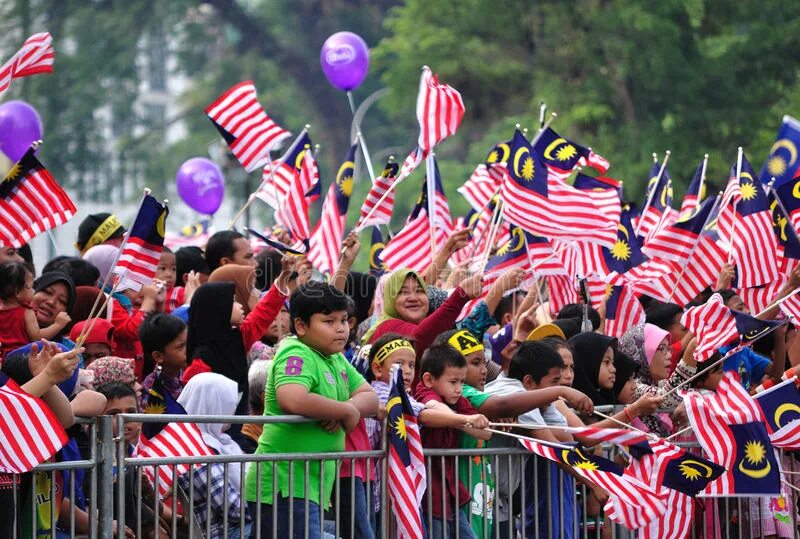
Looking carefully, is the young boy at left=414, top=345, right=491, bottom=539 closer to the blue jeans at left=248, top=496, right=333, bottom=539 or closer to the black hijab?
the blue jeans at left=248, top=496, right=333, bottom=539

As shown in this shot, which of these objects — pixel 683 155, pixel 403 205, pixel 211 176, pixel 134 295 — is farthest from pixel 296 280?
pixel 403 205

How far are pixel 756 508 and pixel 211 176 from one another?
27.8ft

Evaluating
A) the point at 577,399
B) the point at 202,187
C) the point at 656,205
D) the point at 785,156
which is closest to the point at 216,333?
the point at 577,399

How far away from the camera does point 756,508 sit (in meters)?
9.75

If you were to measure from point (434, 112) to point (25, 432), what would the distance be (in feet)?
20.7

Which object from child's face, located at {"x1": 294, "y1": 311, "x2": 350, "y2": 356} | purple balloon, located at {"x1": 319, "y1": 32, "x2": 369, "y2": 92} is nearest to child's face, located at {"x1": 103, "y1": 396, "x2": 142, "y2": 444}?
child's face, located at {"x1": 294, "y1": 311, "x2": 350, "y2": 356}

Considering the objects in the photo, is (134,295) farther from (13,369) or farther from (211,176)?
(211,176)

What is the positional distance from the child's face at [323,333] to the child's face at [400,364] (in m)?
0.58

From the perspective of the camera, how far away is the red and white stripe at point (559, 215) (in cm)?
1091

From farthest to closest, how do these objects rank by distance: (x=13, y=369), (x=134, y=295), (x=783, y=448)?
(x=134, y=295) < (x=783, y=448) < (x=13, y=369)

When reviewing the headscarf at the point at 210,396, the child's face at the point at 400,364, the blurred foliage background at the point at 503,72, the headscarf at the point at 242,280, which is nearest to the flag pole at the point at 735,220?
the headscarf at the point at 242,280

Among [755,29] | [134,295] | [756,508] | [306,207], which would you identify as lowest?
[756,508]

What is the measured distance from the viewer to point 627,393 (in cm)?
977

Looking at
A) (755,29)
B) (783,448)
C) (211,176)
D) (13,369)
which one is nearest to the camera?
(13,369)
